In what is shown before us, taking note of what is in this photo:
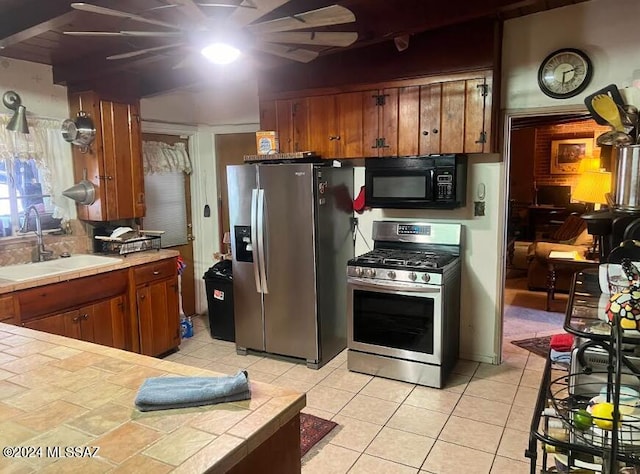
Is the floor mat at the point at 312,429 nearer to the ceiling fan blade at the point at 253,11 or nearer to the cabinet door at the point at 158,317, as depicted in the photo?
the cabinet door at the point at 158,317

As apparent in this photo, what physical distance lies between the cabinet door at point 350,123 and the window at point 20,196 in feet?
7.77

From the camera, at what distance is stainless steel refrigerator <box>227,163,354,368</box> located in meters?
3.71

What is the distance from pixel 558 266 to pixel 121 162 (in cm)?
471

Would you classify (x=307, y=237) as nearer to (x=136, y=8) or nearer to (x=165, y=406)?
(x=136, y=8)

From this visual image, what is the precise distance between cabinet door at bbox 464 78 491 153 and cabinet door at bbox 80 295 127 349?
285 centimetres

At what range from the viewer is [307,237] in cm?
370

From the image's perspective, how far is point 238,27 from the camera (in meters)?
1.92

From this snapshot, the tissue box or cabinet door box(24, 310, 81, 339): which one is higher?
the tissue box

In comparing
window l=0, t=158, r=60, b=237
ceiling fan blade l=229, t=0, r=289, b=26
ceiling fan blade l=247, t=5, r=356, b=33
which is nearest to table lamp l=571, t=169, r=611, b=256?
ceiling fan blade l=247, t=5, r=356, b=33

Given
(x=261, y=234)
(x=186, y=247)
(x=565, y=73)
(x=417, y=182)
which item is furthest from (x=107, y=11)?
(x=186, y=247)

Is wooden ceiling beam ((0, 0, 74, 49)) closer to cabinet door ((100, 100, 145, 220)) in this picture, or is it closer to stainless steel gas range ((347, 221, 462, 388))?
cabinet door ((100, 100, 145, 220))

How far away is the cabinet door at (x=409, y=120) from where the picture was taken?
3.59m

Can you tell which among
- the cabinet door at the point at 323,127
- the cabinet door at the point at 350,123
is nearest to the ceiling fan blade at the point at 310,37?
the cabinet door at the point at 350,123

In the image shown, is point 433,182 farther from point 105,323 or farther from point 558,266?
point 558,266
